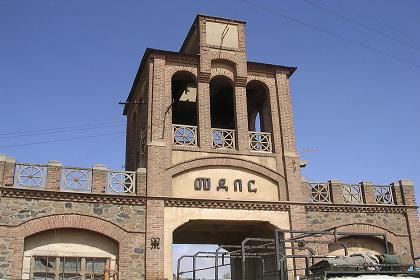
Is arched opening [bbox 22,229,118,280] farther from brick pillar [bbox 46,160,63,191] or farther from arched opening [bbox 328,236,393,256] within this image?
arched opening [bbox 328,236,393,256]

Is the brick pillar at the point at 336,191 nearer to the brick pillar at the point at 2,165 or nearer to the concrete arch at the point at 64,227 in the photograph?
the concrete arch at the point at 64,227

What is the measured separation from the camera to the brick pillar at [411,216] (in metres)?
21.1

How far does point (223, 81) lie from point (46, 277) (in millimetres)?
11218

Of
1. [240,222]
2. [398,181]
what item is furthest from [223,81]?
[398,181]

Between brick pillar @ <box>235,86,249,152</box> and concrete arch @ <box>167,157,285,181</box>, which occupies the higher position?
brick pillar @ <box>235,86,249,152</box>

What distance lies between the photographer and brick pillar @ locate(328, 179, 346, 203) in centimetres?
2075

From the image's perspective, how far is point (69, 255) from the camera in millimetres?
17375

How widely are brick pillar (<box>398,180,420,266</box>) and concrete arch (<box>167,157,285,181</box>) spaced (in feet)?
18.4

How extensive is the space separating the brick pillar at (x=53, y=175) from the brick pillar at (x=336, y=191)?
10.8 meters

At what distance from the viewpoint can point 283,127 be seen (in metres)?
21.6

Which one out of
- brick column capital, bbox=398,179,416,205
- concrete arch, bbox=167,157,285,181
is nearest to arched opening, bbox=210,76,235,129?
concrete arch, bbox=167,157,285,181

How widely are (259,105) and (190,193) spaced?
745 cm

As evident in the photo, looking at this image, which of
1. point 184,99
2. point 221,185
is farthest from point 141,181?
point 184,99

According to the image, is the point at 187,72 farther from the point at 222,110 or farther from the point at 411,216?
the point at 411,216
